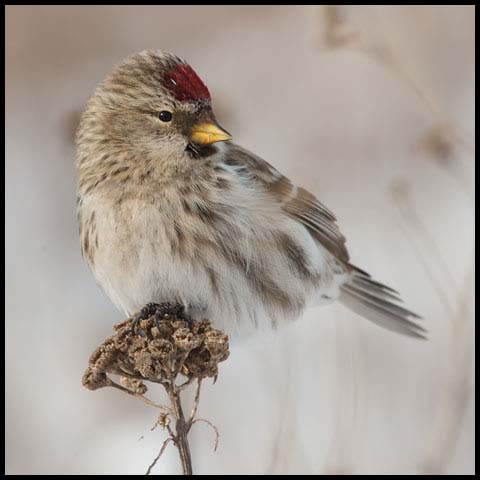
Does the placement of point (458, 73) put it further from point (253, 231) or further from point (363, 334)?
point (253, 231)

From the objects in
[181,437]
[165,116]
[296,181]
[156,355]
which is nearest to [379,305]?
[296,181]

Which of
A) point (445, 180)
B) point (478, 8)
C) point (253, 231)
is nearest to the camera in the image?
point (253, 231)

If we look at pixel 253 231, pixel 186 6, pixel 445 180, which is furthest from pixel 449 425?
pixel 186 6

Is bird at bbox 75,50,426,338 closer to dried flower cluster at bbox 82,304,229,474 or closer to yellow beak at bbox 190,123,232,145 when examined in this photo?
yellow beak at bbox 190,123,232,145

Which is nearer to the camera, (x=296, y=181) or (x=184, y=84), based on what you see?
(x=184, y=84)

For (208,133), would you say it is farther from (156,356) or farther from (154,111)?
(156,356)

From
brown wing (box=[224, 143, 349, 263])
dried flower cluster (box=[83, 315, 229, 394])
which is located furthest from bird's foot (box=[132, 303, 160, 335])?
brown wing (box=[224, 143, 349, 263])

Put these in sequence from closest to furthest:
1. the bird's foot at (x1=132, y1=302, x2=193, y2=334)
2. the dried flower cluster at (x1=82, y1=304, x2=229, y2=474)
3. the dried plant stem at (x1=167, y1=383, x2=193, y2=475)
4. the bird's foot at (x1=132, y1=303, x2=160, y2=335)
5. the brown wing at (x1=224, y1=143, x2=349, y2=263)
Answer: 1. the dried plant stem at (x1=167, y1=383, x2=193, y2=475)
2. the dried flower cluster at (x1=82, y1=304, x2=229, y2=474)
3. the bird's foot at (x1=132, y1=303, x2=160, y2=335)
4. the bird's foot at (x1=132, y1=302, x2=193, y2=334)
5. the brown wing at (x1=224, y1=143, x2=349, y2=263)
